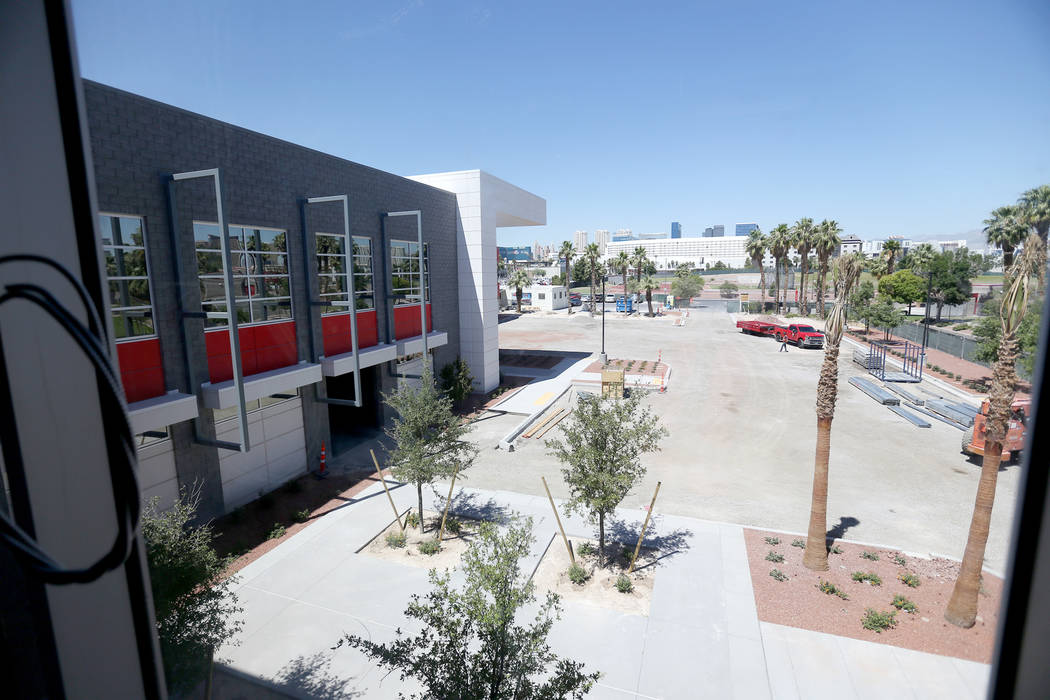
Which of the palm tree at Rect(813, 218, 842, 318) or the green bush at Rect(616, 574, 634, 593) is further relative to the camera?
the palm tree at Rect(813, 218, 842, 318)

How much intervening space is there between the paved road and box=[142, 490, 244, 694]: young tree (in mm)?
8825

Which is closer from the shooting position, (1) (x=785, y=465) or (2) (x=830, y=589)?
(2) (x=830, y=589)

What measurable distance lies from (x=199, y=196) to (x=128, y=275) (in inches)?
95.0

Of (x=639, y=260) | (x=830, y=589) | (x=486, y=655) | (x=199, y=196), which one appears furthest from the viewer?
(x=639, y=260)

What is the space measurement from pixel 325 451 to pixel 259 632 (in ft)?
25.9

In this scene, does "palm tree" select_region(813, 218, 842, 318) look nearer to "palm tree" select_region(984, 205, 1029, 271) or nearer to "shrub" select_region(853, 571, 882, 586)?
"shrub" select_region(853, 571, 882, 586)

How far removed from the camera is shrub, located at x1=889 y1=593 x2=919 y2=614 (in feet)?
29.1

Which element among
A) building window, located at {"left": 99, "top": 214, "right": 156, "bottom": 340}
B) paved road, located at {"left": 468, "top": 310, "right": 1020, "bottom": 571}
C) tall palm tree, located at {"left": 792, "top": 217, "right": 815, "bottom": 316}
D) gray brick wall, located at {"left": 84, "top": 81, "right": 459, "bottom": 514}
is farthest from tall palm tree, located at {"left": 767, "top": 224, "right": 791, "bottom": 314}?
building window, located at {"left": 99, "top": 214, "right": 156, "bottom": 340}

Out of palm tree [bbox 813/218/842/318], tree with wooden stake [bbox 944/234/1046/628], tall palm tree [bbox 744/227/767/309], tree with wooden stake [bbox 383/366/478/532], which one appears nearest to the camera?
tree with wooden stake [bbox 944/234/1046/628]

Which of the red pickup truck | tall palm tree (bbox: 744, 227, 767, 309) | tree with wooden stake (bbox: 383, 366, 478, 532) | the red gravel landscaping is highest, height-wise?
tall palm tree (bbox: 744, 227, 767, 309)

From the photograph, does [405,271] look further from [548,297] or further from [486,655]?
[548,297]

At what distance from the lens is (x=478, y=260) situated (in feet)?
77.5

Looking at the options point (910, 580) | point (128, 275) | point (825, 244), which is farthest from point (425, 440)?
point (825, 244)

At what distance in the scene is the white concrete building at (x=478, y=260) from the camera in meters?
23.3
